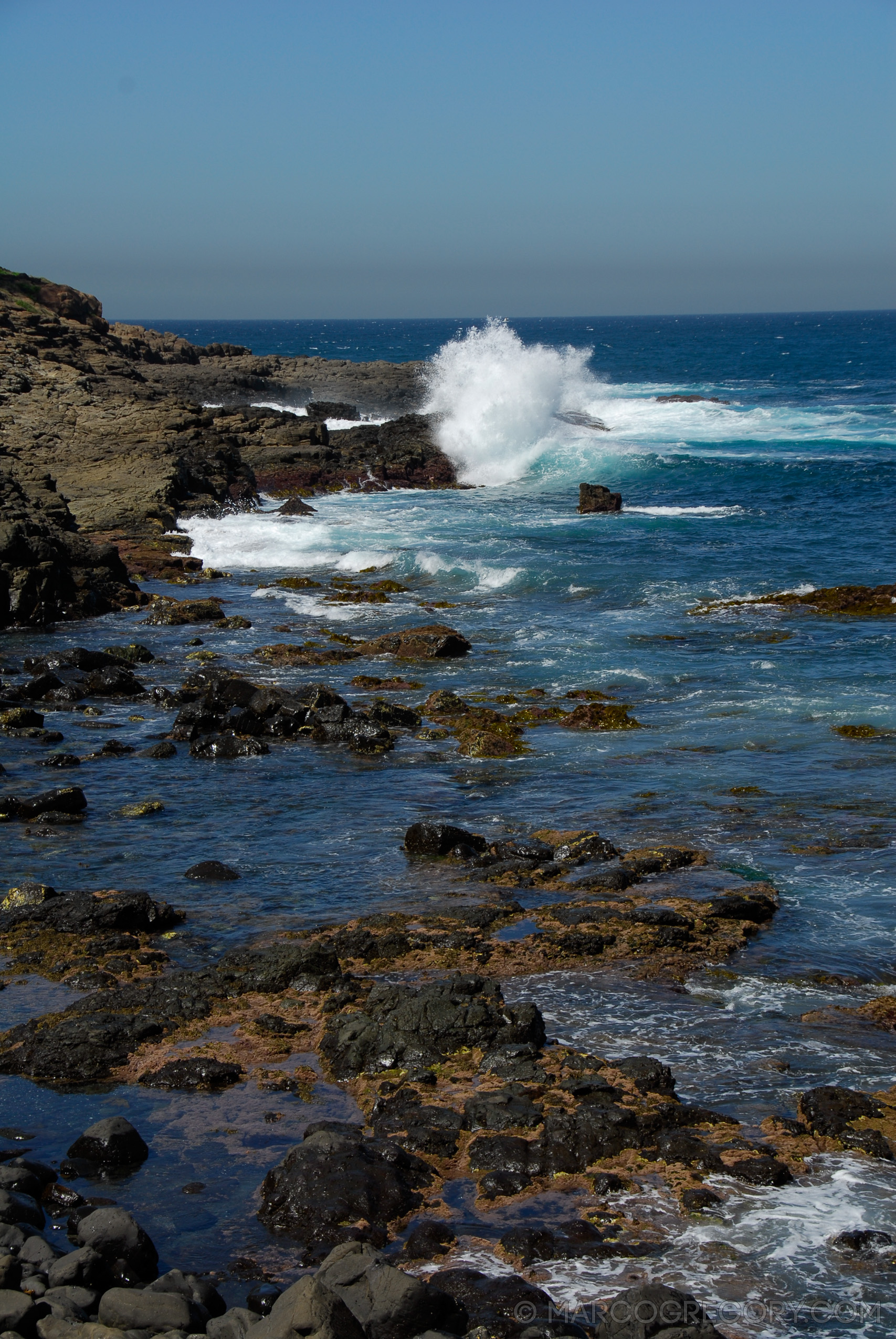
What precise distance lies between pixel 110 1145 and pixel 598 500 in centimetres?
3339

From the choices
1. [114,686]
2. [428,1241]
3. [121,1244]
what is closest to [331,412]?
[114,686]

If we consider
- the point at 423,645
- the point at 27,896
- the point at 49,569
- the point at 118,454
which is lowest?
the point at 27,896

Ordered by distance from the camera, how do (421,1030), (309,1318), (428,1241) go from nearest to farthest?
(309,1318) < (428,1241) < (421,1030)

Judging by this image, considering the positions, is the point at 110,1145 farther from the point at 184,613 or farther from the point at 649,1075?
Answer: the point at 184,613

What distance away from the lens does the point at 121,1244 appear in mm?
6453

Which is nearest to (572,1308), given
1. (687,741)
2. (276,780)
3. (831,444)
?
(276,780)

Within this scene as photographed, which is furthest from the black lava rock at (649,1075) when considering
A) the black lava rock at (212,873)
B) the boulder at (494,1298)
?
the black lava rock at (212,873)

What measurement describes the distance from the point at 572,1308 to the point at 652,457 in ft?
146

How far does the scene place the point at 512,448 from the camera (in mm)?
49406

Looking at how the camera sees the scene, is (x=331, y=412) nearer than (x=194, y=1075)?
No

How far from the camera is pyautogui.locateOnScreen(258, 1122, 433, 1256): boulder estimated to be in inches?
276

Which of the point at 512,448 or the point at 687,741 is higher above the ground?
the point at 512,448

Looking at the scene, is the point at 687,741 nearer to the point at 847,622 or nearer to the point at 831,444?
the point at 847,622

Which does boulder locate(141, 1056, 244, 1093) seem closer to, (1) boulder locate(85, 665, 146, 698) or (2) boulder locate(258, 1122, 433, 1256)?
(2) boulder locate(258, 1122, 433, 1256)
